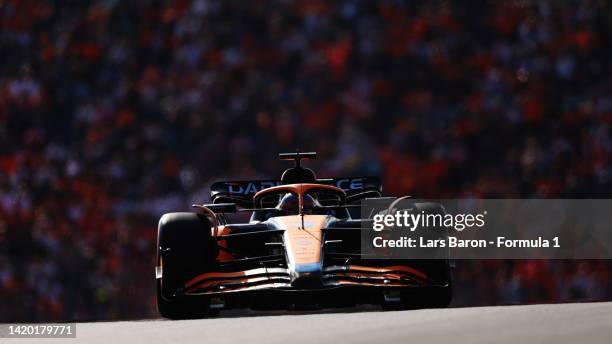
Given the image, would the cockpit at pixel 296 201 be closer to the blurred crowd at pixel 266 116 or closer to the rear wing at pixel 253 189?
the rear wing at pixel 253 189

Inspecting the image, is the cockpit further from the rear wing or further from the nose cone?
the nose cone

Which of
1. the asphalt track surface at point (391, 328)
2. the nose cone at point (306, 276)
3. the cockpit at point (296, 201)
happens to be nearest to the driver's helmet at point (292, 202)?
the cockpit at point (296, 201)

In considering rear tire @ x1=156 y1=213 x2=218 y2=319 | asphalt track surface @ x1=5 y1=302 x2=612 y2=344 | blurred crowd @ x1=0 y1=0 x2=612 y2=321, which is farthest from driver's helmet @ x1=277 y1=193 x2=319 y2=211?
blurred crowd @ x1=0 y1=0 x2=612 y2=321

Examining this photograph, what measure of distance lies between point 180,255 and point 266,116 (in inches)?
387

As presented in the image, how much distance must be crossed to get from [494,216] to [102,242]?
16.9ft

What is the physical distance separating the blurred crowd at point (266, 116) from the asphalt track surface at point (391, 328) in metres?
7.09

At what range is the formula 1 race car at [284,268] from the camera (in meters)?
9.90

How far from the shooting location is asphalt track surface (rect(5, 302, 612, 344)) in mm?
8648

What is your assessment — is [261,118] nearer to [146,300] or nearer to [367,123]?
[367,123]

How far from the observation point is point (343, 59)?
67.4 ft

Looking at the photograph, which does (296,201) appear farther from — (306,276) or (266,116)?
(266,116)

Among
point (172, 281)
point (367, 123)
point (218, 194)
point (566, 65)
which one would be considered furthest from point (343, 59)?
point (172, 281)

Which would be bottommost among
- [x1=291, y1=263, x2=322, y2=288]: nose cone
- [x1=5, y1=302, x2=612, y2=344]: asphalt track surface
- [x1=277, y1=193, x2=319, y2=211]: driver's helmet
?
[x1=5, y1=302, x2=612, y2=344]: asphalt track surface

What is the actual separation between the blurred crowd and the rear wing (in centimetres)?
482
